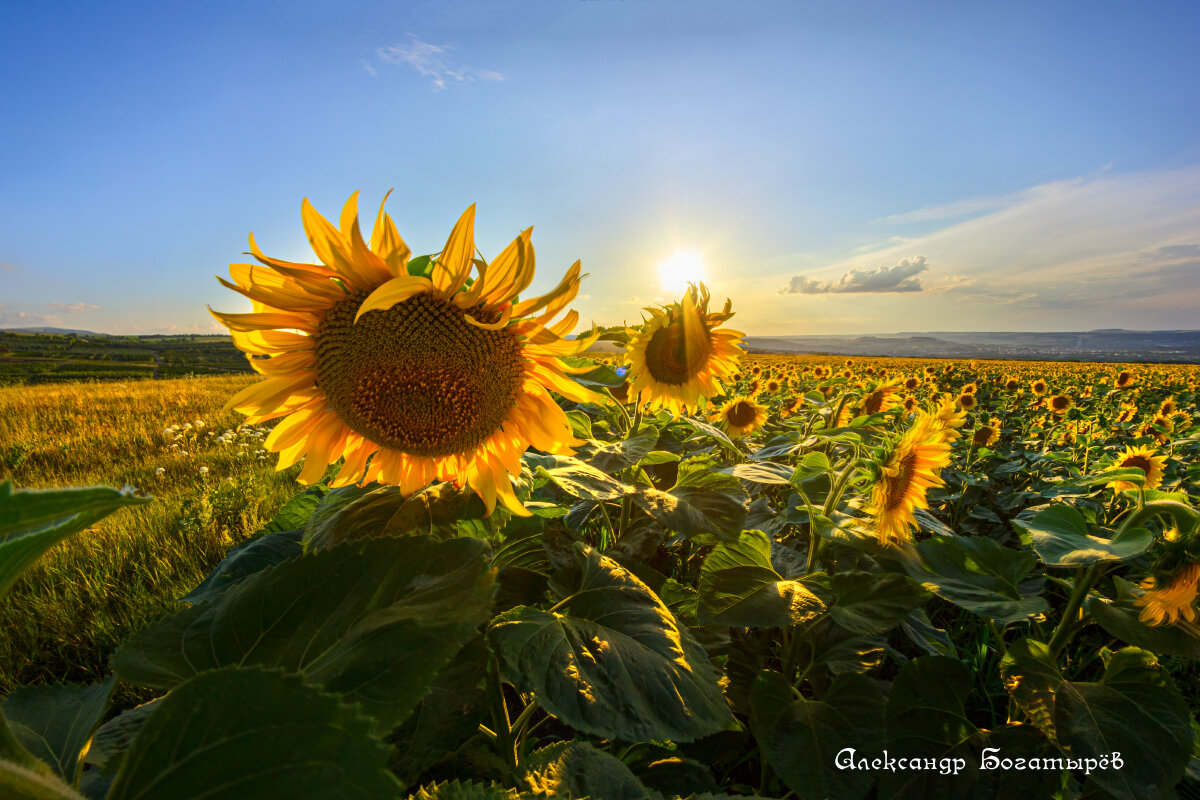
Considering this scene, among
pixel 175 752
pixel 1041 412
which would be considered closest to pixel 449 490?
pixel 175 752

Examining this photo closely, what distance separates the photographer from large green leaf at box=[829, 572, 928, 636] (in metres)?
1.55

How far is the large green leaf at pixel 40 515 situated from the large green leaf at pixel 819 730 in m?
1.66

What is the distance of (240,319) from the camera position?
47.2 inches

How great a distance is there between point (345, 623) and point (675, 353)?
2325 mm

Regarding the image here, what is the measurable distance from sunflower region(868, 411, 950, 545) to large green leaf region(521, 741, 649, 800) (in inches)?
45.0

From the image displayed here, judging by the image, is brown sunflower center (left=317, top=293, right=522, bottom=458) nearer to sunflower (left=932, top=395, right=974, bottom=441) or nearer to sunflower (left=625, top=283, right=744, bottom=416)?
sunflower (left=625, top=283, right=744, bottom=416)

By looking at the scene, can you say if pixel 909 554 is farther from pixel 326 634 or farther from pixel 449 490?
pixel 326 634

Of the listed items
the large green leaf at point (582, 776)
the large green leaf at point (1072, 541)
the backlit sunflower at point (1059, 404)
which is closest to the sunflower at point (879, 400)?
the large green leaf at point (1072, 541)

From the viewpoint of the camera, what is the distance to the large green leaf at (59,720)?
756 millimetres

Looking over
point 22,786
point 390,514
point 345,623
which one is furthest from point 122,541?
point 22,786

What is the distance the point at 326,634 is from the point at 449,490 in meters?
0.68

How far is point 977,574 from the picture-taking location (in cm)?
167

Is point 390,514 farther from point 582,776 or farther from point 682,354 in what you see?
point 682,354

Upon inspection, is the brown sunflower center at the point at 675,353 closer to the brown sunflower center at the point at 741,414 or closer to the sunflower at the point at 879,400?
the sunflower at the point at 879,400
